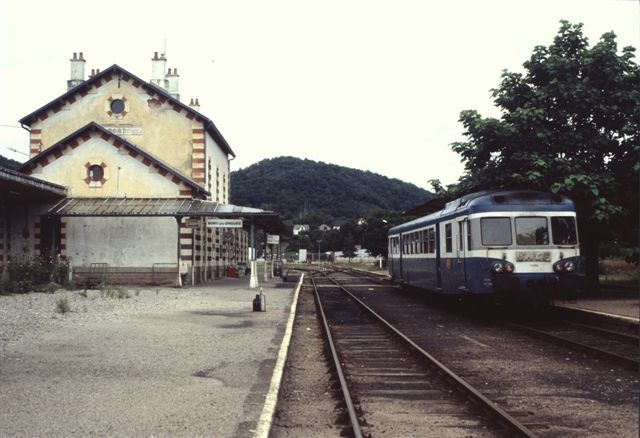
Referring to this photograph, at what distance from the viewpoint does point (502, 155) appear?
66.7 feet

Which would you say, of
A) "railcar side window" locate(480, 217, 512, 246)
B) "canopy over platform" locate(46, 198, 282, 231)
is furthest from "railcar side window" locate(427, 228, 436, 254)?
"canopy over platform" locate(46, 198, 282, 231)

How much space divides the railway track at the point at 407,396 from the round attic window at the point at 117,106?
25.5 meters

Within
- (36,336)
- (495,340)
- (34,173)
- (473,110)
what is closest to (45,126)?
(34,173)

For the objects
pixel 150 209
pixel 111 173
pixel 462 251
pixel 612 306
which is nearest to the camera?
pixel 462 251

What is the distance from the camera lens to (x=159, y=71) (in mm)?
37031

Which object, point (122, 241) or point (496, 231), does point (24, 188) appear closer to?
point (122, 241)

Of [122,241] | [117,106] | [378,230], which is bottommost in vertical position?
[122,241]

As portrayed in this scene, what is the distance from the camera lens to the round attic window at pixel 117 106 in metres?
33.7

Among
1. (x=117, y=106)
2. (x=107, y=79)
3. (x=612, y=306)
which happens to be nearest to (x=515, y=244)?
(x=612, y=306)

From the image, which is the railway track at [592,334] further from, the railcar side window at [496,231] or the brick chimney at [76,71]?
the brick chimney at [76,71]

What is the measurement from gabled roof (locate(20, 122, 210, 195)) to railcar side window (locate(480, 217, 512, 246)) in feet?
56.8

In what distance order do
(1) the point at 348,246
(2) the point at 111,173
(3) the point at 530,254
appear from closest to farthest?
(3) the point at 530,254
(2) the point at 111,173
(1) the point at 348,246

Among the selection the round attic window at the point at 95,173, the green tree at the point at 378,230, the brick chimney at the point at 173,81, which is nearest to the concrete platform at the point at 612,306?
the round attic window at the point at 95,173

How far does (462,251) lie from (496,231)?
3.58 ft
